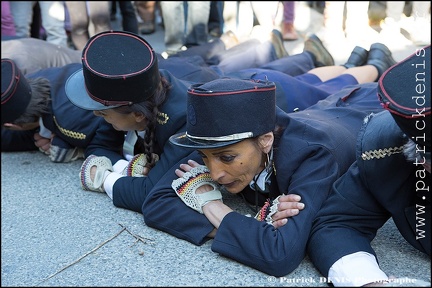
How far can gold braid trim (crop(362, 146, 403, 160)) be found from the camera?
179 centimetres

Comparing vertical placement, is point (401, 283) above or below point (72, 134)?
above

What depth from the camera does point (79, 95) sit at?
8.61ft

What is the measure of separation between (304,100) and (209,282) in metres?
1.35

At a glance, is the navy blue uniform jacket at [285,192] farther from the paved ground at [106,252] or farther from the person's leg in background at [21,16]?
the person's leg in background at [21,16]

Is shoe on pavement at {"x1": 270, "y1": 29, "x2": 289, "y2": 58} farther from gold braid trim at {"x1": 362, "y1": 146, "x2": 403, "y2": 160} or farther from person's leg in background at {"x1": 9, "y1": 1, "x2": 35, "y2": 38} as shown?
gold braid trim at {"x1": 362, "y1": 146, "x2": 403, "y2": 160}

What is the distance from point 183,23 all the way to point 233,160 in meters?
2.89

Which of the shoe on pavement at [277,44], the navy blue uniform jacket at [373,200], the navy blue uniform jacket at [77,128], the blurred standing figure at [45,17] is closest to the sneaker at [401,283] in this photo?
the navy blue uniform jacket at [373,200]

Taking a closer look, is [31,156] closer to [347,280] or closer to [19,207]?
[19,207]

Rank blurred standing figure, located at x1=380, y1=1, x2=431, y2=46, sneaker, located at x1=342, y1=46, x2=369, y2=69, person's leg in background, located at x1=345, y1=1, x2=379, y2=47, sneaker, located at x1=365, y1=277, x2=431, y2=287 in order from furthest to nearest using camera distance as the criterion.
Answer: person's leg in background, located at x1=345, y1=1, x2=379, y2=47 → blurred standing figure, located at x1=380, y1=1, x2=431, y2=46 → sneaker, located at x1=342, y1=46, x2=369, y2=69 → sneaker, located at x1=365, y1=277, x2=431, y2=287

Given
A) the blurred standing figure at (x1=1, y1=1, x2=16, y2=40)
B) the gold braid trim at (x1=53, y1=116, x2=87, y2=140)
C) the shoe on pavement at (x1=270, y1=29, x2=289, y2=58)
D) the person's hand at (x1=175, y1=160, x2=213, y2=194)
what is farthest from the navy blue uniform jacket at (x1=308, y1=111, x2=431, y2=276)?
the blurred standing figure at (x1=1, y1=1, x2=16, y2=40)

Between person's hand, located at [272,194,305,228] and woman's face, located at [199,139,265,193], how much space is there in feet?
0.56

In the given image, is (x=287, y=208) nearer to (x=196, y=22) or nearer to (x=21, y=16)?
(x=196, y=22)

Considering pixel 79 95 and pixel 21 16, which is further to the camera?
pixel 21 16

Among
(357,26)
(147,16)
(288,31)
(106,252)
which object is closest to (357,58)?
(357,26)
